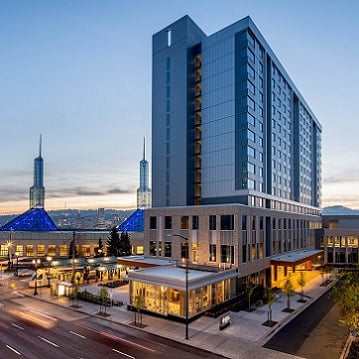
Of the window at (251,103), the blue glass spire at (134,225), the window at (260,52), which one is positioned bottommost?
the blue glass spire at (134,225)

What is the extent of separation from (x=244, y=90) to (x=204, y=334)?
137 feet

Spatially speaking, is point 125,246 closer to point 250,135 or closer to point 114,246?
point 114,246

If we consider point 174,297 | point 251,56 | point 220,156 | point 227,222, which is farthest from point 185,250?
point 251,56

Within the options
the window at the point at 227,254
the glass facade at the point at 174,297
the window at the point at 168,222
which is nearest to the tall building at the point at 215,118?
the window at the point at 168,222

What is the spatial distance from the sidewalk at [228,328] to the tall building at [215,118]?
22.5m

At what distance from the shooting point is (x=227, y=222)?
49.1 metres

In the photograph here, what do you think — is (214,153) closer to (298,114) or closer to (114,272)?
(114,272)

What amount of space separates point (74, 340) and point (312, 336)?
2305 cm

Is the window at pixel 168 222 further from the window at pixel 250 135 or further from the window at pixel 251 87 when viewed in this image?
the window at pixel 251 87

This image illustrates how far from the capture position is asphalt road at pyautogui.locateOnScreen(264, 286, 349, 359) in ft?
96.1

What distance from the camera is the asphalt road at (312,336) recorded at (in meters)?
29.3

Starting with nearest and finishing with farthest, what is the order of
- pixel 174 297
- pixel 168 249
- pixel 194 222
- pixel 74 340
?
1. pixel 74 340
2. pixel 174 297
3. pixel 194 222
4. pixel 168 249

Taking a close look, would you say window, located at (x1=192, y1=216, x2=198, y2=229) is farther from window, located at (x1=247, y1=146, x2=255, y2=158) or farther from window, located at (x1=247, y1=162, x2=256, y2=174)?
window, located at (x1=247, y1=146, x2=255, y2=158)

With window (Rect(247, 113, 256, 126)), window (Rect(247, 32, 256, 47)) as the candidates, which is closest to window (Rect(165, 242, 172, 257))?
window (Rect(247, 113, 256, 126))
